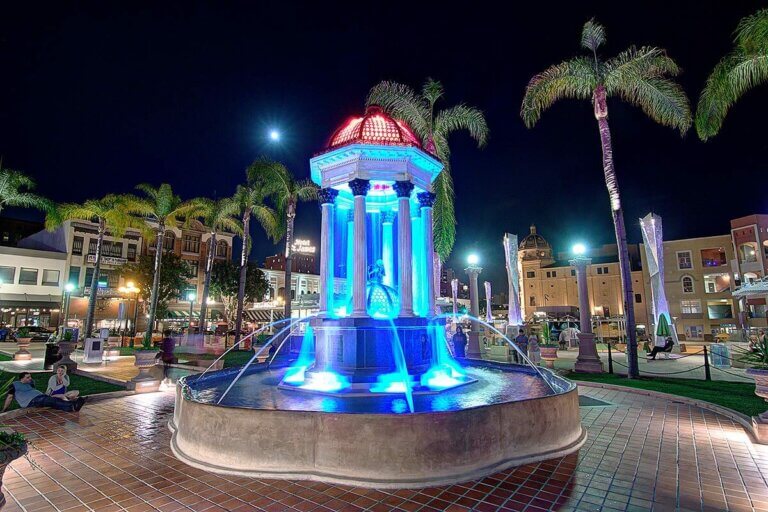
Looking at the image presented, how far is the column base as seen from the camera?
17141 mm

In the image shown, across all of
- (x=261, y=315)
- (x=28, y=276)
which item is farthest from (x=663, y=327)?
(x=28, y=276)

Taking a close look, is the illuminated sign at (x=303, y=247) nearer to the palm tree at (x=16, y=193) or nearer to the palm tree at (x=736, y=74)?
the palm tree at (x=16, y=193)

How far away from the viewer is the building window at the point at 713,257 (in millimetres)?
47375

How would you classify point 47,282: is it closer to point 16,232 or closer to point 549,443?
point 16,232

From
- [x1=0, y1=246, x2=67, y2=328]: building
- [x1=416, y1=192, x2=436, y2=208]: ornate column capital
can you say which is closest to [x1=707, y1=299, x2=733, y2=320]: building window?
[x1=416, y1=192, x2=436, y2=208]: ornate column capital

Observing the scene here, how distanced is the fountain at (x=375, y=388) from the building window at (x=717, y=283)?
48.2 m

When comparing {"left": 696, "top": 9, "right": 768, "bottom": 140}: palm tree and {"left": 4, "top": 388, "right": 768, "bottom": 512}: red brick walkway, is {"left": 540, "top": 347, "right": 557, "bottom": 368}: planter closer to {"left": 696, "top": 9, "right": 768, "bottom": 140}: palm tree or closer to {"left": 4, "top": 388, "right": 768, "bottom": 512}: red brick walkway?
{"left": 696, "top": 9, "right": 768, "bottom": 140}: palm tree

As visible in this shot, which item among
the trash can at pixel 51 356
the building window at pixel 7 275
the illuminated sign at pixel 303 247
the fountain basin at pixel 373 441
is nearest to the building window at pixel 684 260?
the fountain basin at pixel 373 441

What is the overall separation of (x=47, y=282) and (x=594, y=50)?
57.5 meters

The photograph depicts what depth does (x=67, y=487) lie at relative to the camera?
5344 mm

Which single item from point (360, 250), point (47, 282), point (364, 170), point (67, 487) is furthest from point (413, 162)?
point (47, 282)

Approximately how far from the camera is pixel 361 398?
8.93 metres

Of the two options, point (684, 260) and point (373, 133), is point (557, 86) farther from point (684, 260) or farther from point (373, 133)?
point (684, 260)

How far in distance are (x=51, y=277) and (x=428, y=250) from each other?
5263 cm
